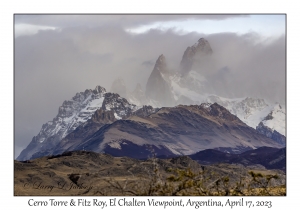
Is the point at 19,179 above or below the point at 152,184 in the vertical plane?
below

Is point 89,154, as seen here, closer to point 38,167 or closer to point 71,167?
point 71,167

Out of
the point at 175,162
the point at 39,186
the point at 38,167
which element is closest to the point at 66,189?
the point at 39,186

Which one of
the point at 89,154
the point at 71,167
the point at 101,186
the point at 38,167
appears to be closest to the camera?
the point at 101,186

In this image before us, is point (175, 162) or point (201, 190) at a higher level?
point (201, 190)
